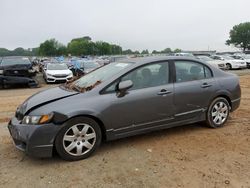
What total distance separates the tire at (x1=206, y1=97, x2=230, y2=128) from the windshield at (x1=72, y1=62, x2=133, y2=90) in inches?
72.9

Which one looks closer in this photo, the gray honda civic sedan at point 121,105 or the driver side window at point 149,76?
the gray honda civic sedan at point 121,105

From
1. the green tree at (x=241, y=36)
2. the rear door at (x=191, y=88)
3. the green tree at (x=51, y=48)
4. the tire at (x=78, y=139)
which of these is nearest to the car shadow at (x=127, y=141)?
the tire at (x=78, y=139)

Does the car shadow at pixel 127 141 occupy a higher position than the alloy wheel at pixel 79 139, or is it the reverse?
the alloy wheel at pixel 79 139

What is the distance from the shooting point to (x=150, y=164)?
4.16 m

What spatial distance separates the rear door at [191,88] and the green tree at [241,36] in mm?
108444

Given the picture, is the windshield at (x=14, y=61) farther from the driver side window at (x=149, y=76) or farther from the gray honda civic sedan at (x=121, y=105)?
the driver side window at (x=149, y=76)

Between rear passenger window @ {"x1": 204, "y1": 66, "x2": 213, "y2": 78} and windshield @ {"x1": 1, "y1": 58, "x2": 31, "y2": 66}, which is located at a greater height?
windshield @ {"x1": 1, "y1": 58, "x2": 31, "y2": 66}

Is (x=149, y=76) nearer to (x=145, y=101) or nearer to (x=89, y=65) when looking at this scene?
(x=145, y=101)

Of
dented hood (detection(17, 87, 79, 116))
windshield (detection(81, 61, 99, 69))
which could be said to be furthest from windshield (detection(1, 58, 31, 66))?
dented hood (detection(17, 87, 79, 116))

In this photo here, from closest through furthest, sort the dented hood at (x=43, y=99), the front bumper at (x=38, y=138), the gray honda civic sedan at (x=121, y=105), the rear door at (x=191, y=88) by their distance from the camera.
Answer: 1. the front bumper at (x=38, y=138)
2. the gray honda civic sedan at (x=121, y=105)
3. the dented hood at (x=43, y=99)
4. the rear door at (x=191, y=88)

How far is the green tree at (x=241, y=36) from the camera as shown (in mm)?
106312

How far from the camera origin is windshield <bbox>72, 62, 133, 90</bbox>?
493 cm

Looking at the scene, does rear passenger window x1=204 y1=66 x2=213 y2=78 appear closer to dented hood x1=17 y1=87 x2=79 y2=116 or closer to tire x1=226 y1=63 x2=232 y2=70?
dented hood x1=17 y1=87 x2=79 y2=116

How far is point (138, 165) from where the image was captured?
163 inches
